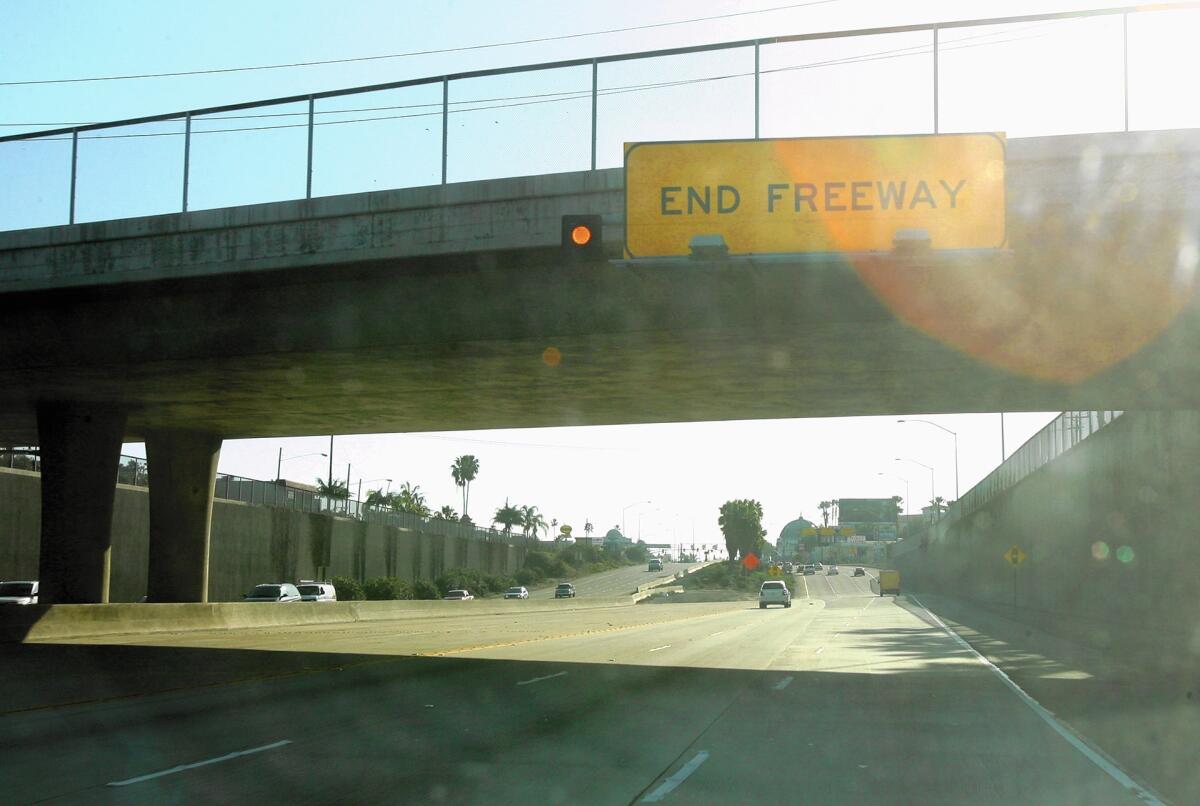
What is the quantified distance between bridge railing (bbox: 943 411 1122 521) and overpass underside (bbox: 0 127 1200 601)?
1233 centimetres

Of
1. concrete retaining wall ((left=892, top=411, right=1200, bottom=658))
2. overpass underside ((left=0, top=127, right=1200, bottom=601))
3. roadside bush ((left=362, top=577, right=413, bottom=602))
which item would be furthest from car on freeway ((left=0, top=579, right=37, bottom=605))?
roadside bush ((left=362, top=577, right=413, bottom=602))

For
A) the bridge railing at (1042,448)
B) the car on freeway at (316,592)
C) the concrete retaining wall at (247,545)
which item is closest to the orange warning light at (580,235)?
the bridge railing at (1042,448)

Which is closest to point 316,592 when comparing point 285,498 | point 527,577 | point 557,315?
point 285,498

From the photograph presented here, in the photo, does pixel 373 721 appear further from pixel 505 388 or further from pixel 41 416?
pixel 41 416

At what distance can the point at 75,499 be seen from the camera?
32.1 metres

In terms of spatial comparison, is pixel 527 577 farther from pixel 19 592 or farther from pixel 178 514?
pixel 178 514

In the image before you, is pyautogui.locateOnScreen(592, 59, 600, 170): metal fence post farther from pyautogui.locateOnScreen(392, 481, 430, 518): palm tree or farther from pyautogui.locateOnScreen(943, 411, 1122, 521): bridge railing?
pyautogui.locateOnScreen(392, 481, 430, 518): palm tree

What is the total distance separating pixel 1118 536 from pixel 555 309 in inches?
1002

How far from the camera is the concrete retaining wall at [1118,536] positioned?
1316 inches

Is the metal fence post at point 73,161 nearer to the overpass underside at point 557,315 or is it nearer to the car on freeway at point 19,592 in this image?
the overpass underside at point 557,315

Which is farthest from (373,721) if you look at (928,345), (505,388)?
(505,388)

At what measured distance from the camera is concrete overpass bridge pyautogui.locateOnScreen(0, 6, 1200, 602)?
20.0 m

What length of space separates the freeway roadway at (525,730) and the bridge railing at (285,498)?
3604cm

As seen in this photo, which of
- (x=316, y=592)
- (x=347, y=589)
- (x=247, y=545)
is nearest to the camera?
(x=316, y=592)
